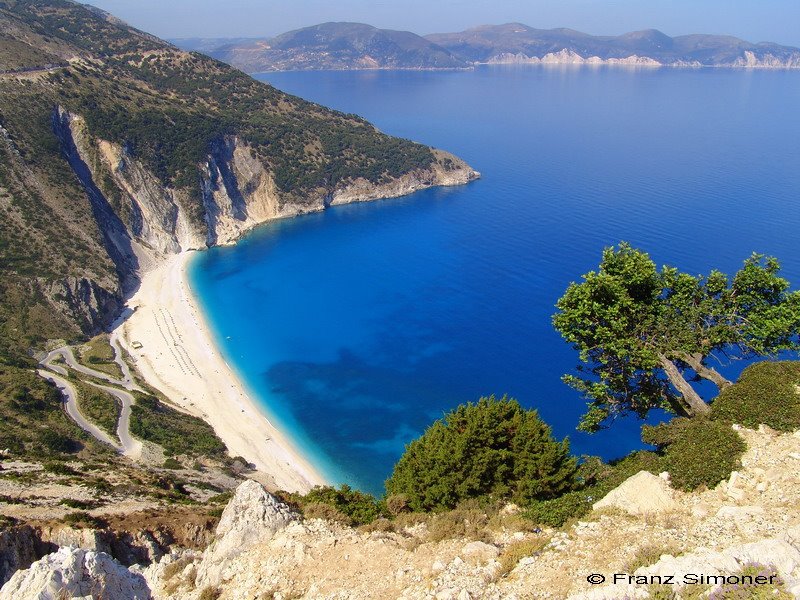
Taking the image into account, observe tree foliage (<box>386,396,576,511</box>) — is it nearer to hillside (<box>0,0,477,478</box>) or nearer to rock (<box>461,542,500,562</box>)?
rock (<box>461,542,500,562</box>)

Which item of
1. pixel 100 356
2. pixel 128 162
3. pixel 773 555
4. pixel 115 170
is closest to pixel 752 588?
pixel 773 555

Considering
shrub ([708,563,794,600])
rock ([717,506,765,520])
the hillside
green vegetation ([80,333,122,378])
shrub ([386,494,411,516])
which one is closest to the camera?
shrub ([708,563,794,600])

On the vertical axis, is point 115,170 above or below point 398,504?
above

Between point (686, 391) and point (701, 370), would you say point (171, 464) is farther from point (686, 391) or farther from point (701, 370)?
point (701, 370)

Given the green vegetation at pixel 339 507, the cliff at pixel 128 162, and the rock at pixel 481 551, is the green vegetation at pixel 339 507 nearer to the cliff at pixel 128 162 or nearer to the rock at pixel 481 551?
the rock at pixel 481 551

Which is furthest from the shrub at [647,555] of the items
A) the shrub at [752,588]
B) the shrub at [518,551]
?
the shrub at [518,551]

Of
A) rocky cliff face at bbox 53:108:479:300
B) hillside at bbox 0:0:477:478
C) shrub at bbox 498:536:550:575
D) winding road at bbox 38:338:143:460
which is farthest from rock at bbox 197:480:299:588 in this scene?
rocky cliff face at bbox 53:108:479:300
